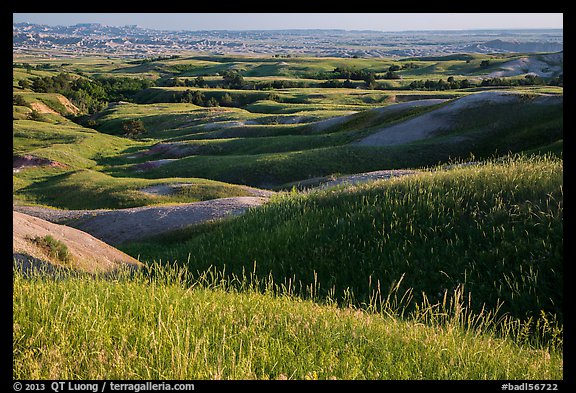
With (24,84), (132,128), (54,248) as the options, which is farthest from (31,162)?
(24,84)

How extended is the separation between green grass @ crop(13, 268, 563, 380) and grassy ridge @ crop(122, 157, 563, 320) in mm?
3084

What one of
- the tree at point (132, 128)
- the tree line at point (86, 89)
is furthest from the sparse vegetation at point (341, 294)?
the tree line at point (86, 89)

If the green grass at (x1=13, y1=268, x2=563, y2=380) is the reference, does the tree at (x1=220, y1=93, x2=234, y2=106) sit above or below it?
above

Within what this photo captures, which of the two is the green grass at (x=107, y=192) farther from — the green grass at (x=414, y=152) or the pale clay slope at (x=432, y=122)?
the pale clay slope at (x=432, y=122)

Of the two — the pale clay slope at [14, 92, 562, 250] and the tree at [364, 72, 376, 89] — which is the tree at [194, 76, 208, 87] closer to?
the tree at [364, 72, 376, 89]

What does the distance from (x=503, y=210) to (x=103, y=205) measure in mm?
39137

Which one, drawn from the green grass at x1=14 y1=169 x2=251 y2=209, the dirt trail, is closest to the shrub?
the dirt trail

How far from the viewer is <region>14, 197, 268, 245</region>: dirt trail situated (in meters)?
31.0

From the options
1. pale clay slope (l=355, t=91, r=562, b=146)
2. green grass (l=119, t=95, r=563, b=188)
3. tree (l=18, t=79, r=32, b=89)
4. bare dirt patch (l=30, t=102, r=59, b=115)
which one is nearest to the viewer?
green grass (l=119, t=95, r=563, b=188)

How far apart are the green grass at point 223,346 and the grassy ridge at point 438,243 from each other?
308cm

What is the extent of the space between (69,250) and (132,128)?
87.0 metres

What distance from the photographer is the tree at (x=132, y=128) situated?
9950 centimetres

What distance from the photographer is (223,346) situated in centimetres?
480

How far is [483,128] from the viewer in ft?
174
